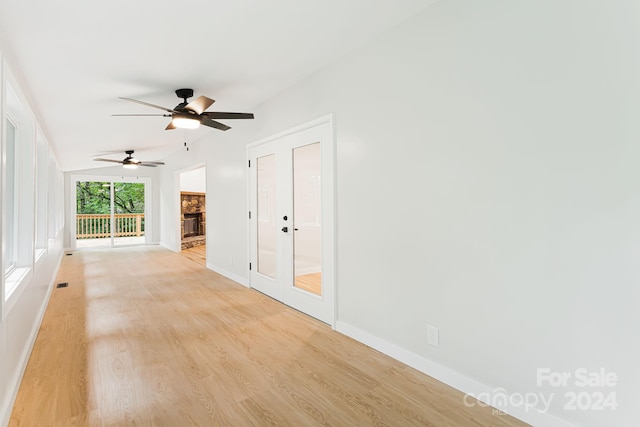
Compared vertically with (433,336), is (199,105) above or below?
above

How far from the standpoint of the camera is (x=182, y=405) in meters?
1.94

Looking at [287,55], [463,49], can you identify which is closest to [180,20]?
[287,55]

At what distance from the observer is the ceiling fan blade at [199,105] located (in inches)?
117

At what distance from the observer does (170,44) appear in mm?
2484

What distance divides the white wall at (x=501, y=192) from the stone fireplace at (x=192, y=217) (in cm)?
799

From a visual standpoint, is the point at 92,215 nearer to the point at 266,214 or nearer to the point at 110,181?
the point at 110,181

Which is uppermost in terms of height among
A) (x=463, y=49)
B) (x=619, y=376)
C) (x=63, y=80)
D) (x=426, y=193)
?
(x=63, y=80)

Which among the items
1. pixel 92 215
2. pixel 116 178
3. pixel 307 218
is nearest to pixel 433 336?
pixel 307 218

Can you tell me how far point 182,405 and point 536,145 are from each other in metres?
2.55

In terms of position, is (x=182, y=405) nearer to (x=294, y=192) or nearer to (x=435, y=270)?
(x=435, y=270)

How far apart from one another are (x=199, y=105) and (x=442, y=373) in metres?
3.06

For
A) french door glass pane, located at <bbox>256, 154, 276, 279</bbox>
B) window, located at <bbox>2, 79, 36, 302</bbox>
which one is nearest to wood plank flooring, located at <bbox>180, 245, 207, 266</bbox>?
french door glass pane, located at <bbox>256, 154, 276, 279</bbox>

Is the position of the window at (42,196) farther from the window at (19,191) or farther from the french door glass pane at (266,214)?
the french door glass pane at (266,214)

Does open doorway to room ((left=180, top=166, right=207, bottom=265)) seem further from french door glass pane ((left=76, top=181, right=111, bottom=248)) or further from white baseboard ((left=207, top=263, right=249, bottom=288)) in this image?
white baseboard ((left=207, top=263, right=249, bottom=288))
